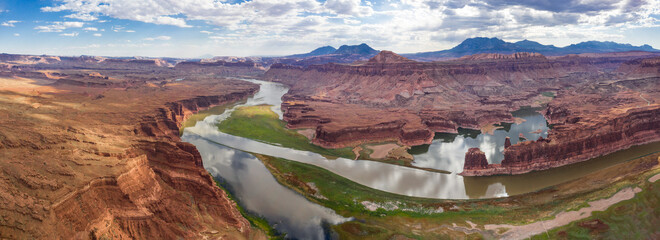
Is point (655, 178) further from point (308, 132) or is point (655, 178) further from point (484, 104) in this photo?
point (484, 104)

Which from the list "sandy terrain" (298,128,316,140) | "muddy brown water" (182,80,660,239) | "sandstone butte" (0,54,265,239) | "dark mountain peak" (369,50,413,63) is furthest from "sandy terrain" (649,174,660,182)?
"dark mountain peak" (369,50,413,63)

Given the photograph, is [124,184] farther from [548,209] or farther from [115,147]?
[548,209]

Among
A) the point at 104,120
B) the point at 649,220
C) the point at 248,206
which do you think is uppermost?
the point at 104,120

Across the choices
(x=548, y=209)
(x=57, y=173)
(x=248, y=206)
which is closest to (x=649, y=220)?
(x=548, y=209)

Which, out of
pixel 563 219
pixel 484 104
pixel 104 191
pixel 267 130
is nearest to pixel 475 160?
pixel 563 219

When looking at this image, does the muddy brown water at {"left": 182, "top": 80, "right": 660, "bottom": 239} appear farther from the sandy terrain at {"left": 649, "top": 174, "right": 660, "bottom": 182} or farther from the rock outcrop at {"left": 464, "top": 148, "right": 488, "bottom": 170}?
the sandy terrain at {"left": 649, "top": 174, "right": 660, "bottom": 182}

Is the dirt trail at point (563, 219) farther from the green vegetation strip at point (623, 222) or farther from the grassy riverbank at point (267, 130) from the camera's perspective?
the grassy riverbank at point (267, 130)

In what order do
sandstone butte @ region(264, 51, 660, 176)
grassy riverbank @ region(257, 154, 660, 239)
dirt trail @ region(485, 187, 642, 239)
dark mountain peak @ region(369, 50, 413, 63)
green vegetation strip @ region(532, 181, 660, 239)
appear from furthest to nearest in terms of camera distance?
dark mountain peak @ region(369, 50, 413, 63), sandstone butte @ region(264, 51, 660, 176), grassy riverbank @ region(257, 154, 660, 239), dirt trail @ region(485, 187, 642, 239), green vegetation strip @ region(532, 181, 660, 239)
